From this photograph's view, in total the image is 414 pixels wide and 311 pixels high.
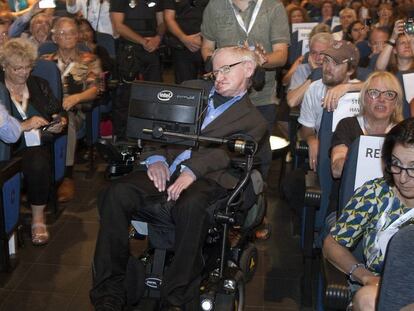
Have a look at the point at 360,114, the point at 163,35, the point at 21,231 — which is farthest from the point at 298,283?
the point at 163,35

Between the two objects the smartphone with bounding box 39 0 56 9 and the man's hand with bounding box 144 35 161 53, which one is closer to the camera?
the man's hand with bounding box 144 35 161 53

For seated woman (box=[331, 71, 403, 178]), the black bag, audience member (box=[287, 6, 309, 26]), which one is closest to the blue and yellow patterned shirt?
seated woman (box=[331, 71, 403, 178])

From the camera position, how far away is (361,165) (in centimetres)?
293

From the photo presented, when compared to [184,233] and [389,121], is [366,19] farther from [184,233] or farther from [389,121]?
[184,233]

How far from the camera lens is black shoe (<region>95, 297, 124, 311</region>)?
279 centimetres

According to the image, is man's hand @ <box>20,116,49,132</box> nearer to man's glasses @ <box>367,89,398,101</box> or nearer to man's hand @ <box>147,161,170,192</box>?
man's hand @ <box>147,161,170,192</box>

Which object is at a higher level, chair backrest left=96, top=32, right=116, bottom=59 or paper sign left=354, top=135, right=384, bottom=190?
paper sign left=354, top=135, right=384, bottom=190

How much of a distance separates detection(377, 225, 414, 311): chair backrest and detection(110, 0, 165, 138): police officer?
4.16 m

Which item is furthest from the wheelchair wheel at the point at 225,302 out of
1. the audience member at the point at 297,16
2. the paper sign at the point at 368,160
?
the audience member at the point at 297,16

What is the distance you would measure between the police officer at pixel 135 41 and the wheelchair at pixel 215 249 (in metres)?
2.61

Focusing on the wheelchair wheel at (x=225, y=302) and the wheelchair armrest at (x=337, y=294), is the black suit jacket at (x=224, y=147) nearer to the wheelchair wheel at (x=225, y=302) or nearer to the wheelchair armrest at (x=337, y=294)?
the wheelchair wheel at (x=225, y=302)

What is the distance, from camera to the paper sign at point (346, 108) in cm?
362

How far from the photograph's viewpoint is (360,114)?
3459 millimetres

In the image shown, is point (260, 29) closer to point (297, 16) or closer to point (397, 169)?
Result: point (397, 169)
